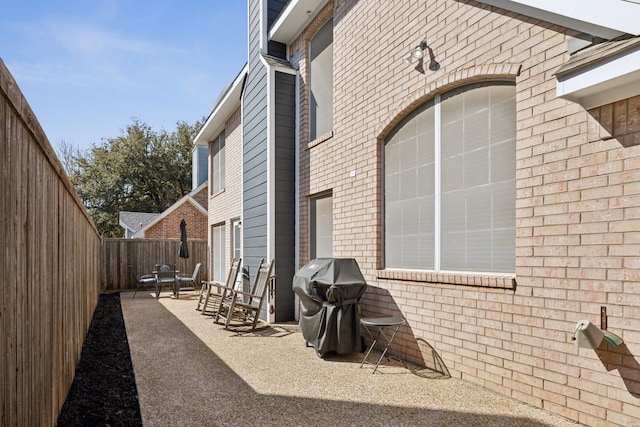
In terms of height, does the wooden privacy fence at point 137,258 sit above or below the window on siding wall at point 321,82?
below

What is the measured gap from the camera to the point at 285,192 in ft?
24.5

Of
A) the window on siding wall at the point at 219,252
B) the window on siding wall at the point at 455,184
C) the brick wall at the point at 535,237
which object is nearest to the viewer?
the brick wall at the point at 535,237

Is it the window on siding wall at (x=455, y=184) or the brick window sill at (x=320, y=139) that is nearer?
the window on siding wall at (x=455, y=184)

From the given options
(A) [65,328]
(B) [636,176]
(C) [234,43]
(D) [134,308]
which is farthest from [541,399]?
(C) [234,43]

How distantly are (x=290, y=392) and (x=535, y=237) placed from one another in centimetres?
262

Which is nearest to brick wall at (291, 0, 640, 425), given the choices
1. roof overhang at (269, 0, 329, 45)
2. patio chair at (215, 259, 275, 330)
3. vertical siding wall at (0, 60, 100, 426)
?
roof overhang at (269, 0, 329, 45)

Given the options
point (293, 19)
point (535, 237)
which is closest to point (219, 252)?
point (293, 19)

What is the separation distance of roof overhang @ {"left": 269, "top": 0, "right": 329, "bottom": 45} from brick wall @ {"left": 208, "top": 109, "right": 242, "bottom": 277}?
314cm

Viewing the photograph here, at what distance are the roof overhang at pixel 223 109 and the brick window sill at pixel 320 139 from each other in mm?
3089

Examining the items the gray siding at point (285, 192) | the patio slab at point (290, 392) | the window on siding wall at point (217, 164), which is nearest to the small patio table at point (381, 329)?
the patio slab at point (290, 392)

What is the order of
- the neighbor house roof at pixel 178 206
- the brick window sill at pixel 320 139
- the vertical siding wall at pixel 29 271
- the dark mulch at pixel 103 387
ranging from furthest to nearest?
the neighbor house roof at pixel 178 206 → the brick window sill at pixel 320 139 → the dark mulch at pixel 103 387 → the vertical siding wall at pixel 29 271

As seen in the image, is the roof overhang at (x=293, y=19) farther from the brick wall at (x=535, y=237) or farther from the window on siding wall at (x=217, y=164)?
the window on siding wall at (x=217, y=164)

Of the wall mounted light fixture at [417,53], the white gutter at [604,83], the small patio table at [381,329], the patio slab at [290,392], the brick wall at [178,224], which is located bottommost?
the patio slab at [290,392]

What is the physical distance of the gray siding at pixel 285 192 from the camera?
7348 mm
